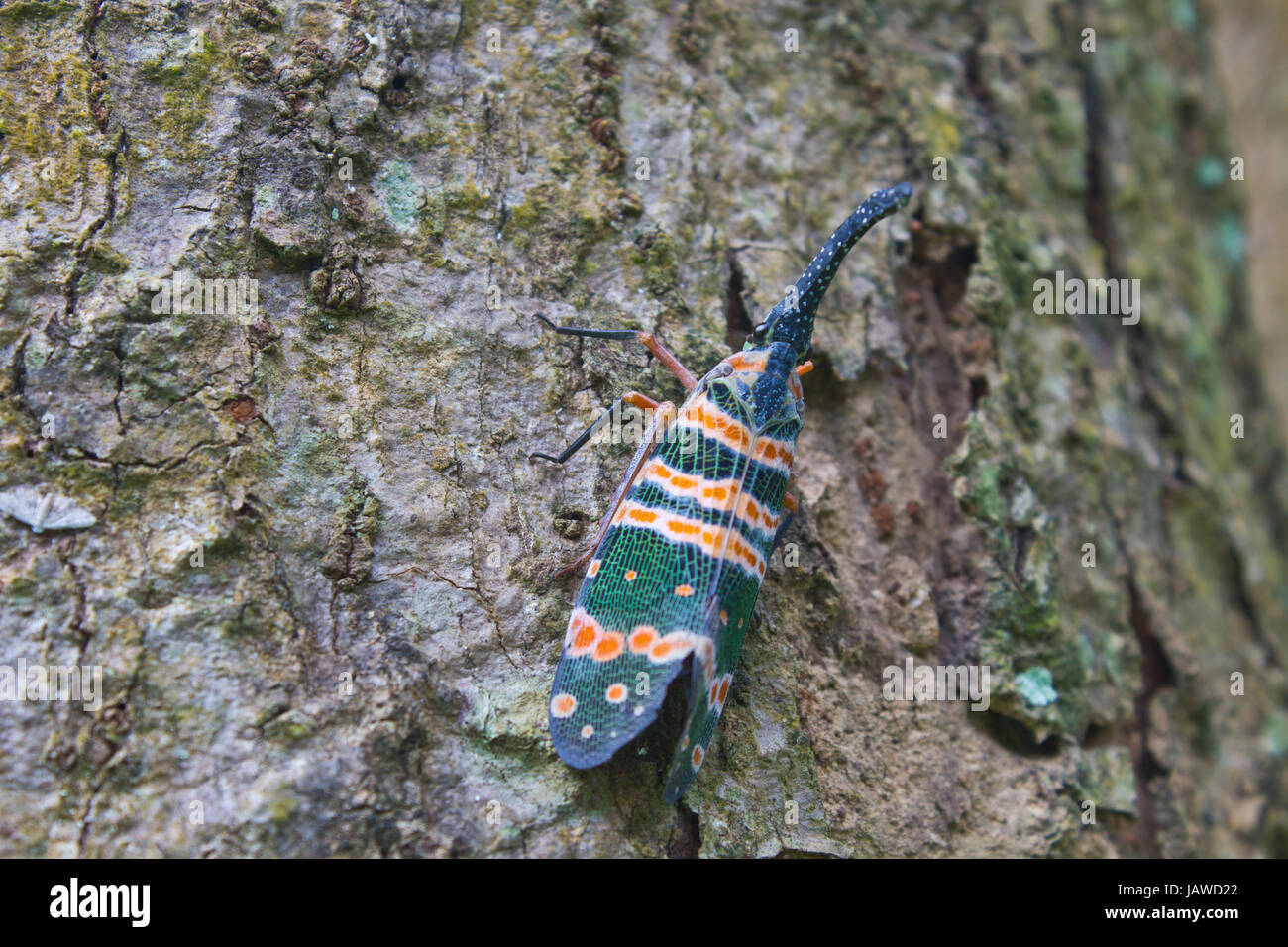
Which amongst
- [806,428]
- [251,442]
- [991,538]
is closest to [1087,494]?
[991,538]

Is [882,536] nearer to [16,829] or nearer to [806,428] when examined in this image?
[806,428]
